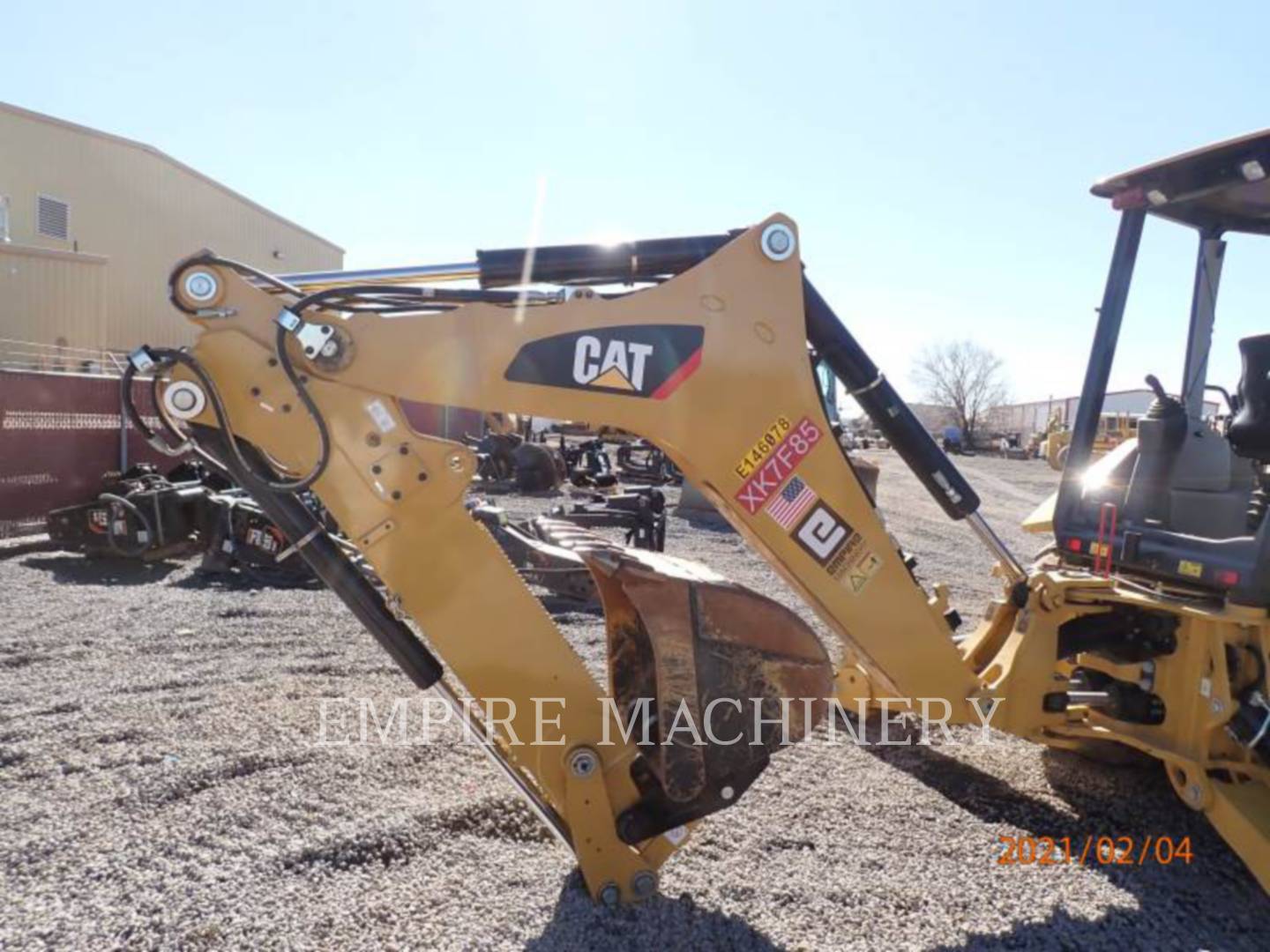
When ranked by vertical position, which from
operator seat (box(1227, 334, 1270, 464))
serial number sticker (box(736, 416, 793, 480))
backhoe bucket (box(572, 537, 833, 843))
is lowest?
backhoe bucket (box(572, 537, 833, 843))

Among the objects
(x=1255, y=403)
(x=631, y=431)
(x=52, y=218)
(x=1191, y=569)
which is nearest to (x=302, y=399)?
(x=631, y=431)

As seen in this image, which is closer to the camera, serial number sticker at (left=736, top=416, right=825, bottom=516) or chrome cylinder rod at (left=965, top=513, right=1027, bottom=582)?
serial number sticker at (left=736, top=416, right=825, bottom=516)

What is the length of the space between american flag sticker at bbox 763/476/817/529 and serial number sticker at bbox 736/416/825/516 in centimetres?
2

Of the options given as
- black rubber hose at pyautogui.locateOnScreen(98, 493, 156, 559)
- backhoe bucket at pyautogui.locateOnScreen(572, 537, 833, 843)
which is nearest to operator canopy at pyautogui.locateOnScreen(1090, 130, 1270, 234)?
backhoe bucket at pyautogui.locateOnScreen(572, 537, 833, 843)

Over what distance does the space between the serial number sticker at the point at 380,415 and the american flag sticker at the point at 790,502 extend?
3.83ft

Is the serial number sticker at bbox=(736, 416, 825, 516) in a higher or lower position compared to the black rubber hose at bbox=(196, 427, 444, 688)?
higher

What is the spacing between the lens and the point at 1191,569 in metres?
3.33

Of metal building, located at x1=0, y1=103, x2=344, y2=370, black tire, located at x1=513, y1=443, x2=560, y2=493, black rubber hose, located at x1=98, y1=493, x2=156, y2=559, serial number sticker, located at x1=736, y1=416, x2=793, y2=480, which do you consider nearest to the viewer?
serial number sticker, located at x1=736, y1=416, x2=793, y2=480

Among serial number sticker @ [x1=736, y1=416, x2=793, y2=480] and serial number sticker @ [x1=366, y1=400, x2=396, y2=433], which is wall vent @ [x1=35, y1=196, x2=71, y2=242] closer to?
serial number sticker @ [x1=366, y1=400, x2=396, y2=433]

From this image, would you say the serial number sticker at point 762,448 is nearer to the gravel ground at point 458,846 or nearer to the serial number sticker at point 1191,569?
the gravel ground at point 458,846

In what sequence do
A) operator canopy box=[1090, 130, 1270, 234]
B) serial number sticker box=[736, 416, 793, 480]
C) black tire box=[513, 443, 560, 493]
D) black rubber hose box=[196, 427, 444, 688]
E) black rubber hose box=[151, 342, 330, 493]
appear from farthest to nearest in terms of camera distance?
black tire box=[513, 443, 560, 493] < operator canopy box=[1090, 130, 1270, 234] < serial number sticker box=[736, 416, 793, 480] < black rubber hose box=[196, 427, 444, 688] < black rubber hose box=[151, 342, 330, 493]

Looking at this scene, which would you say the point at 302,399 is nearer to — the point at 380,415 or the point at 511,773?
the point at 380,415

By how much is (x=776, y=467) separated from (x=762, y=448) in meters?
0.08

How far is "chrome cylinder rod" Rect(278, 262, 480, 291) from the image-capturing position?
8.88 ft
